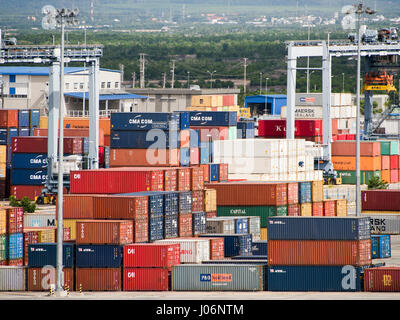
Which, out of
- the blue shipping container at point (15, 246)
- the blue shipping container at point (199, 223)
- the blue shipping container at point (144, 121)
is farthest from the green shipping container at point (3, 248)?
the blue shipping container at point (144, 121)

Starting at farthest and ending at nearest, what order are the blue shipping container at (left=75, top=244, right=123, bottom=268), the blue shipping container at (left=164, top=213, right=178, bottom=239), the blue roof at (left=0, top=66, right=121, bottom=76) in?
the blue roof at (left=0, top=66, right=121, bottom=76) → the blue shipping container at (left=164, top=213, right=178, bottom=239) → the blue shipping container at (left=75, top=244, right=123, bottom=268)

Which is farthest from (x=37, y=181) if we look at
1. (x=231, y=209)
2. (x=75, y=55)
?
(x=231, y=209)

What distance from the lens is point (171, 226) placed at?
5078cm

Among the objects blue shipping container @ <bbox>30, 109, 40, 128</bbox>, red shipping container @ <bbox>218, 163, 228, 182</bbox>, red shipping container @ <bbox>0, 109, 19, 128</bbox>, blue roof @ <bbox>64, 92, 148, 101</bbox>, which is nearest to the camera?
red shipping container @ <bbox>218, 163, 228, 182</bbox>

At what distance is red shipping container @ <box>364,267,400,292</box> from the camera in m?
46.5

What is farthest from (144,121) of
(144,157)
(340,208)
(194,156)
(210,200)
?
(210,200)

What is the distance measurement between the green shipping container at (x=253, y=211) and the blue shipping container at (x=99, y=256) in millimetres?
14226

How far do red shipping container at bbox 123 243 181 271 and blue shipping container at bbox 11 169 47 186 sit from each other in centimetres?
3276

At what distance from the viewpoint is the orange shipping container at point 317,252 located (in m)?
46.6

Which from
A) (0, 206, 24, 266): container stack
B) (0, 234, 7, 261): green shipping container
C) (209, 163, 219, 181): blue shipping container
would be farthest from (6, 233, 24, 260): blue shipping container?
(209, 163, 219, 181): blue shipping container

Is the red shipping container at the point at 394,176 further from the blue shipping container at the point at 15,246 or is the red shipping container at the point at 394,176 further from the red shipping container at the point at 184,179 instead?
the blue shipping container at the point at 15,246

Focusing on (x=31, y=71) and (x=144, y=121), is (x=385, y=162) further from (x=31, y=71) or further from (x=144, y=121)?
(x=31, y=71)

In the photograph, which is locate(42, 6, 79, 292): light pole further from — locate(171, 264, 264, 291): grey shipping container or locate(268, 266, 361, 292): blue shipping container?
locate(268, 266, 361, 292): blue shipping container

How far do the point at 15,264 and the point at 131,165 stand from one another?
17.8m
